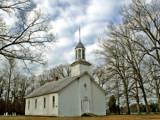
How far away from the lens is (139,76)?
23266 millimetres

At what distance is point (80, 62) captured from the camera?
2691 centimetres

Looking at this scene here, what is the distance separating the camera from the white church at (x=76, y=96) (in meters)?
24.0

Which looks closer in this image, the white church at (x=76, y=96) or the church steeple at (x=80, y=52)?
the white church at (x=76, y=96)

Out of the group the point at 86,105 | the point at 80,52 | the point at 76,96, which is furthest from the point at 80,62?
the point at 86,105

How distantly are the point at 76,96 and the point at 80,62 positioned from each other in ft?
17.7

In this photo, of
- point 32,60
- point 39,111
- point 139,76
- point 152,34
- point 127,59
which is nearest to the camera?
point 32,60

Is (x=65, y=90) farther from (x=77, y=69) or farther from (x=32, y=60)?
(x=32, y=60)

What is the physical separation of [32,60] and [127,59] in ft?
47.5

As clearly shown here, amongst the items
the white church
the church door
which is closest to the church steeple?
the white church

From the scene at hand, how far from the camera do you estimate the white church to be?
945 inches

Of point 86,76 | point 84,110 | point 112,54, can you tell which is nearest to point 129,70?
point 112,54

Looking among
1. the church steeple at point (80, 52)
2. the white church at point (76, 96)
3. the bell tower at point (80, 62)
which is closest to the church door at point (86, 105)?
the white church at point (76, 96)

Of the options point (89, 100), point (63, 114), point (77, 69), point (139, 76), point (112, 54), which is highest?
point (112, 54)

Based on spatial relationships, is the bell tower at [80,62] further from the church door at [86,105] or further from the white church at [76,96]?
the church door at [86,105]
